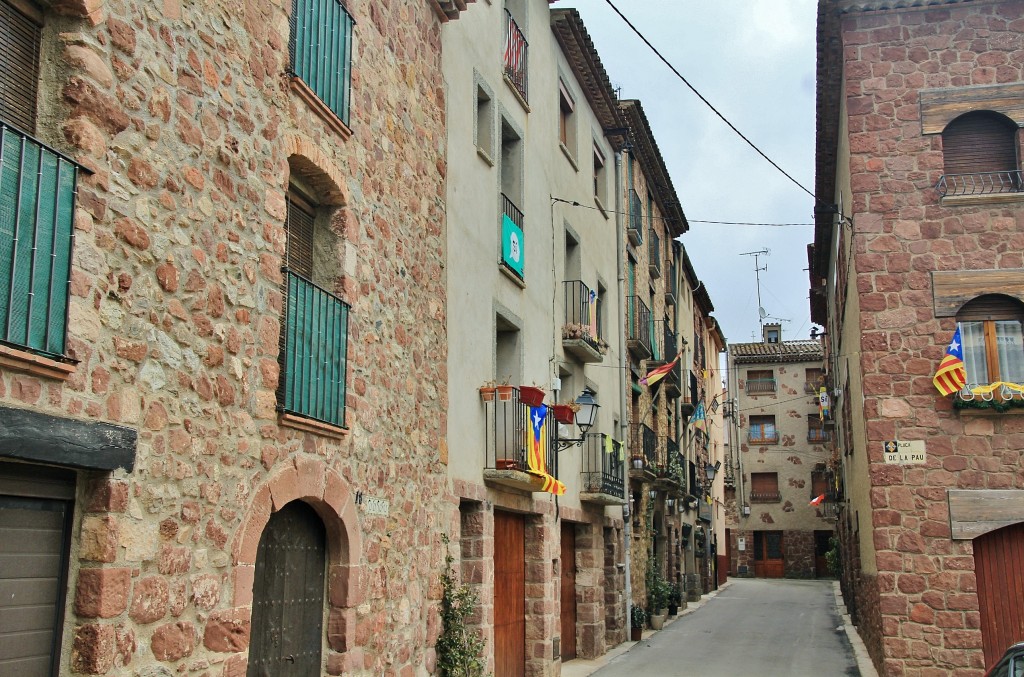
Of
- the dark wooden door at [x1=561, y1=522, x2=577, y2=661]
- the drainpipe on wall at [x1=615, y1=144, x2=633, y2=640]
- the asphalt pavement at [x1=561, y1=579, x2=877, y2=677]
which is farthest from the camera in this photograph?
the drainpipe on wall at [x1=615, y1=144, x2=633, y2=640]

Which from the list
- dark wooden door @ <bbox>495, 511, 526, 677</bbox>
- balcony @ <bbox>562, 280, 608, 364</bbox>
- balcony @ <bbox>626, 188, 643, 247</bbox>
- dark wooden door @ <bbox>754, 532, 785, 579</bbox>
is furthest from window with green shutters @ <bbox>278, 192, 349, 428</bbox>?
dark wooden door @ <bbox>754, 532, 785, 579</bbox>

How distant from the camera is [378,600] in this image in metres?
8.56

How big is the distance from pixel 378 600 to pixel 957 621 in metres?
7.89

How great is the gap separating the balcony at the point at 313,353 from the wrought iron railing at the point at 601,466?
9.13 metres

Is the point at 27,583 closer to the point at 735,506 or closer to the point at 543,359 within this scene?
the point at 543,359

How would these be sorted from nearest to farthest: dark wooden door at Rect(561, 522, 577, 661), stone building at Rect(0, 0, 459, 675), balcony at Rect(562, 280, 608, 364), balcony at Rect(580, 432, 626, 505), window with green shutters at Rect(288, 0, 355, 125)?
stone building at Rect(0, 0, 459, 675), window with green shutters at Rect(288, 0, 355, 125), balcony at Rect(562, 280, 608, 364), dark wooden door at Rect(561, 522, 577, 661), balcony at Rect(580, 432, 626, 505)

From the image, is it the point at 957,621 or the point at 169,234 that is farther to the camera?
the point at 957,621

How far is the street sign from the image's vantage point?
1282 centimetres

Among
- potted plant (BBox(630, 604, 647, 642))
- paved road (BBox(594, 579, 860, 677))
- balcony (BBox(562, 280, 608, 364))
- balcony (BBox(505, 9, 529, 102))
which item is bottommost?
paved road (BBox(594, 579, 860, 677))

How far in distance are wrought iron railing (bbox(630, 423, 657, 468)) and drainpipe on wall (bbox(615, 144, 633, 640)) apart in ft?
2.16

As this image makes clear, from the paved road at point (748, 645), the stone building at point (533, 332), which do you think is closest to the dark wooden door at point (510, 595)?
the stone building at point (533, 332)

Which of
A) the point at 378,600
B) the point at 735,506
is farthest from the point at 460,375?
the point at 735,506

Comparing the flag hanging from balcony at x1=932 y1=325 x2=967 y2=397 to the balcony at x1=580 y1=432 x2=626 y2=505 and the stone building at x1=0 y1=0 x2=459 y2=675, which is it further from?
the stone building at x1=0 y1=0 x2=459 y2=675

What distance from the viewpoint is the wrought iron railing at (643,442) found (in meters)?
21.8
